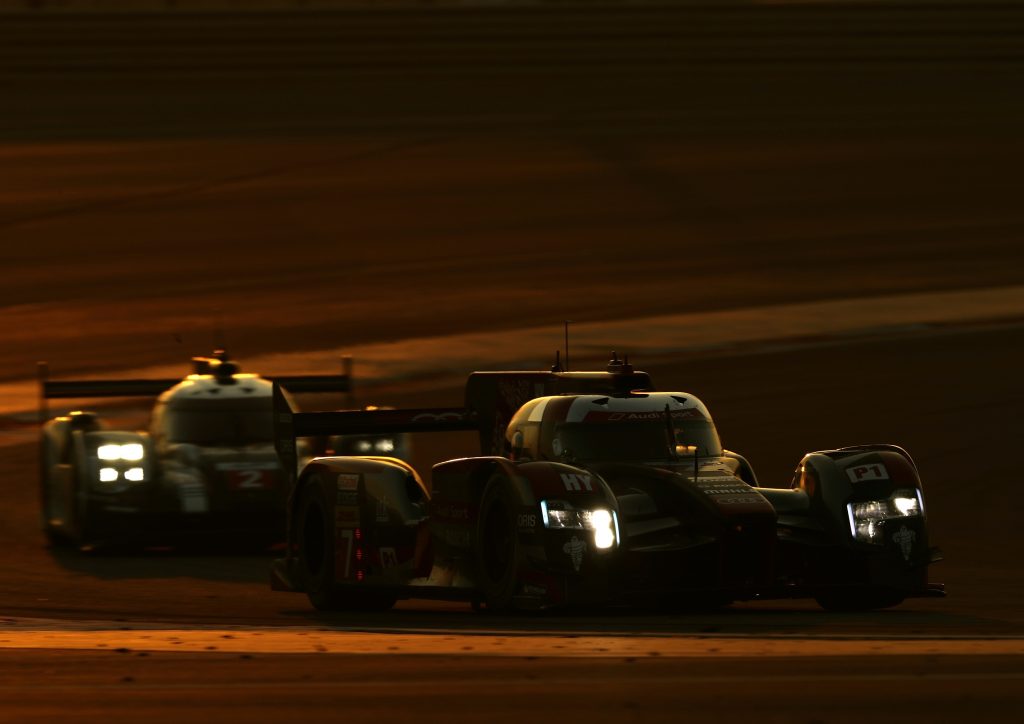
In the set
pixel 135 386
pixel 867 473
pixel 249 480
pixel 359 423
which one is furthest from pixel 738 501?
pixel 135 386

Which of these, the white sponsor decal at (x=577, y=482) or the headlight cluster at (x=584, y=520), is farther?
the white sponsor decal at (x=577, y=482)

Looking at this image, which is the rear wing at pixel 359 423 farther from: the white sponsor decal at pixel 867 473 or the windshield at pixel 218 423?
the white sponsor decal at pixel 867 473

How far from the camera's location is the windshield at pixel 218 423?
17.6 meters

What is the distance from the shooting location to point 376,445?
695 inches

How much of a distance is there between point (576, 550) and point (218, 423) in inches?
278

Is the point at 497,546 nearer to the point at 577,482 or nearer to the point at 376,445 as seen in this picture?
the point at 577,482

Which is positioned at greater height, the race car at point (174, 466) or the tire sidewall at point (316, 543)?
Answer: the race car at point (174, 466)

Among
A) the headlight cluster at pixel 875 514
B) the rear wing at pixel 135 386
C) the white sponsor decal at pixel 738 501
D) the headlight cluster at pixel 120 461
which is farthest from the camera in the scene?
the rear wing at pixel 135 386

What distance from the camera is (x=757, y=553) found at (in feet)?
37.6

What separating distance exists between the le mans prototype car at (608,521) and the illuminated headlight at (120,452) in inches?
147

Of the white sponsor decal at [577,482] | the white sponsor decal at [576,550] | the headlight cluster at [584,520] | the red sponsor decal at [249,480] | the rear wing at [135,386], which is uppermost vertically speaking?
the rear wing at [135,386]

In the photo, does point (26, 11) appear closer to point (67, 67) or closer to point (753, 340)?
point (67, 67)

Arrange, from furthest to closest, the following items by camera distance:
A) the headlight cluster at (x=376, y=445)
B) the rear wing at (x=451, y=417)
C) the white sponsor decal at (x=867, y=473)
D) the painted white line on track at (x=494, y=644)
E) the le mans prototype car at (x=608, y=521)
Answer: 1. the headlight cluster at (x=376, y=445)
2. the rear wing at (x=451, y=417)
3. the white sponsor decal at (x=867, y=473)
4. the le mans prototype car at (x=608, y=521)
5. the painted white line on track at (x=494, y=644)

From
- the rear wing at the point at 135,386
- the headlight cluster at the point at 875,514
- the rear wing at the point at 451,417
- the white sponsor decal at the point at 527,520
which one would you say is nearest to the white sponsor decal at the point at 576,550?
the white sponsor decal at the point at 527,520
